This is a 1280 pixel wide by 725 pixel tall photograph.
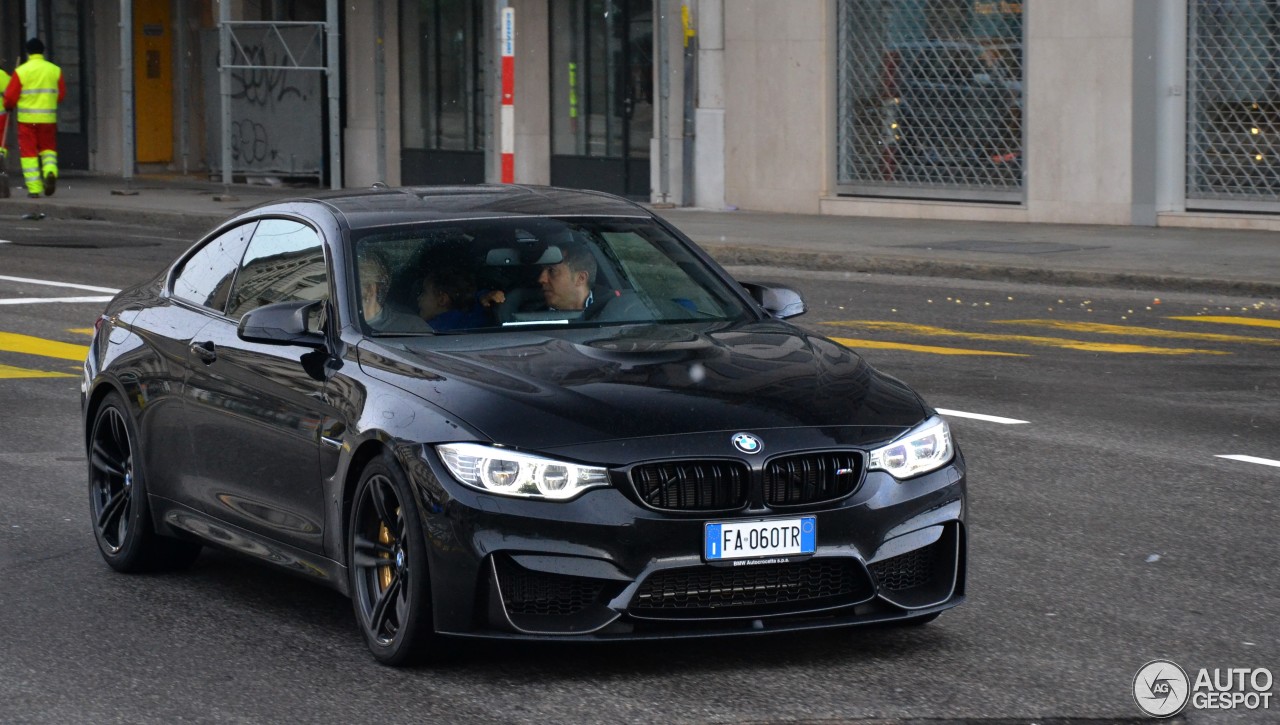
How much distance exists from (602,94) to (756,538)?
77.7 ft

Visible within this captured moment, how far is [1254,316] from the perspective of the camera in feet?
51.3

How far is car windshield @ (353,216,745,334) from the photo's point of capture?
6.55 metres

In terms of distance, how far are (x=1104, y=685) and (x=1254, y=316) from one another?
34.9ft

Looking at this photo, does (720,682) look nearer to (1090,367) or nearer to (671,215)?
(1090,367)

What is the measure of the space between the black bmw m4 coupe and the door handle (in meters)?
0.01

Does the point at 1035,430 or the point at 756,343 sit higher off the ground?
the point at 756,343

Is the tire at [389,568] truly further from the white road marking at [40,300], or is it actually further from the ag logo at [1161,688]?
the white road marking at [40,300]

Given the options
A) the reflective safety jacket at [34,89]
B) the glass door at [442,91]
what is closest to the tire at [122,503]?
the reflective safety jacket at [34,89]

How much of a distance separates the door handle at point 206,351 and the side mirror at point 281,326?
48cm

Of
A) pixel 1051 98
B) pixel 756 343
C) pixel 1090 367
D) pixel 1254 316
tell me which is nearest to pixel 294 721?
pixel 756 343

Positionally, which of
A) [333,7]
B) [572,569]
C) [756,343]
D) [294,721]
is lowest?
[294,721]

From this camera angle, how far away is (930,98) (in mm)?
24891

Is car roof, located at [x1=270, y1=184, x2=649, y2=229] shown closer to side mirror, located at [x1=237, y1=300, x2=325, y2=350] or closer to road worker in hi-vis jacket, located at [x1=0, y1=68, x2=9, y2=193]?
side mirror, located at [x1=237, y1=300, x2=325, y2=350]

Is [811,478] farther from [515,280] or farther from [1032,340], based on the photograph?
[1032,340]
